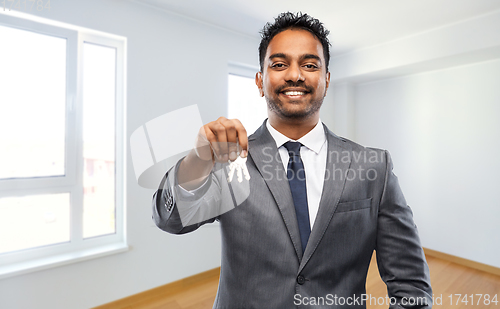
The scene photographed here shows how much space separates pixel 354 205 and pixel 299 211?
0.18m

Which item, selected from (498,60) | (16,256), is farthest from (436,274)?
(16,256)

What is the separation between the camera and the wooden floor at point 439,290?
244cm

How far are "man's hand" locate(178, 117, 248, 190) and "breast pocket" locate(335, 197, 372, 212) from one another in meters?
0.41

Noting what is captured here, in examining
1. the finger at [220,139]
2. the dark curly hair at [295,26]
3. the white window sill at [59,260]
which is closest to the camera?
the finger at [220,139]

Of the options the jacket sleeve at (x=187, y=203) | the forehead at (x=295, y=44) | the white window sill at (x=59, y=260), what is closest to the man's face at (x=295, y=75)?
the forehead at (x=295, y=44)

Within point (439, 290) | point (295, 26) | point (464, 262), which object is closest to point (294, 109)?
point (295, 26)

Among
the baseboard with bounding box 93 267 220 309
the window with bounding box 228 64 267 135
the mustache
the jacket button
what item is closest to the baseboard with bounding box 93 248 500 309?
the baseboard with bounding box 93 267 220 309

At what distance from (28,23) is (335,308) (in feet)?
8.79

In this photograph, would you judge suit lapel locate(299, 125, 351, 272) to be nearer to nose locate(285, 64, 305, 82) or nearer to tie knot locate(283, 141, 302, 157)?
tie knot locate(283, 141, 302, 157)

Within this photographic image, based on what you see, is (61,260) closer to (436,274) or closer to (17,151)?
(17,151)

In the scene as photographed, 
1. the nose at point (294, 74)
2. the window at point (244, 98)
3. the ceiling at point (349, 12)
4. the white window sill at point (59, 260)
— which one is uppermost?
the ceiling at point (349, 12)

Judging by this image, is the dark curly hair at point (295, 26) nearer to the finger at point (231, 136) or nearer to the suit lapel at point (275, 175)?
the suit lapel at point (275, 175)

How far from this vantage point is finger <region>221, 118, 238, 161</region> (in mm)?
642

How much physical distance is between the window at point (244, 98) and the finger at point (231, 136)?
2.53m
